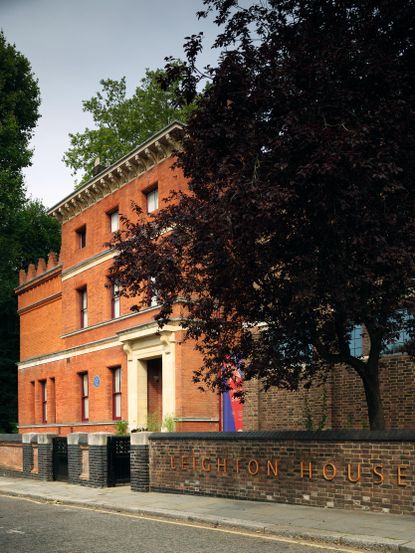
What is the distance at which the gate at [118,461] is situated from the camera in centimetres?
1870

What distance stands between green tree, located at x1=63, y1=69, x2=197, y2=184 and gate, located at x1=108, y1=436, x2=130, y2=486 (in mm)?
25505

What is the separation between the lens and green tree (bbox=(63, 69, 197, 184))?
4272cm

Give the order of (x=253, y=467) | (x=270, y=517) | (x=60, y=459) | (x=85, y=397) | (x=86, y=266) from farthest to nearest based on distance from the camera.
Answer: (x=85, y=397) → (x=86, y=266) → (x=60, y=459) → (x=253, y=467) → (x=270, y=517)

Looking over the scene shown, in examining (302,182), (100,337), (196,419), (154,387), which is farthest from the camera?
(100,337)

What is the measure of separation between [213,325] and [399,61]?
559cm

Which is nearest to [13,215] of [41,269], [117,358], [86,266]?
[41,269]

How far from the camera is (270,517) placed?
11781 mm

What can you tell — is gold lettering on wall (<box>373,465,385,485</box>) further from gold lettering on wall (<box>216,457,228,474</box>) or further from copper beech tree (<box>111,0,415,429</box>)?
gold lettering on wall (<box>216,457,228,474</box>)

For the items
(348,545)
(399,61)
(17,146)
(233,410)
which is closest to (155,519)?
(348,545)

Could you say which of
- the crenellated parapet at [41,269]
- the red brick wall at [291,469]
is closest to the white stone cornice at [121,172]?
the crenellated parapet at [41,269]

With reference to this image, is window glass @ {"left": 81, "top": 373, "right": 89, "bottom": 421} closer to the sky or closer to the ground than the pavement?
Result: closer to the sky

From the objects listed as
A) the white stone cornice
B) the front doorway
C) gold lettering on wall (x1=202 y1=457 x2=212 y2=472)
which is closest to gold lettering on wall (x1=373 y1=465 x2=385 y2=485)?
gold lettering on wall (x1=202 y1=457 x2=212 y2=472)

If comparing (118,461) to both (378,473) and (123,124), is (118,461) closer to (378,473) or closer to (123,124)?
(378,473)

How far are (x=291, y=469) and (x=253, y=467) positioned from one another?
109cm
